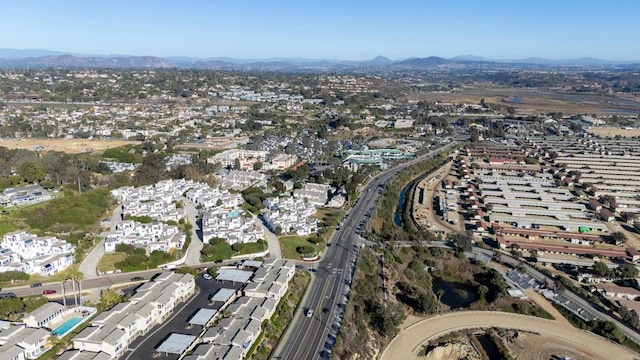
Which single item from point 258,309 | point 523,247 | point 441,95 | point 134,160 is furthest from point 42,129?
point 441,95

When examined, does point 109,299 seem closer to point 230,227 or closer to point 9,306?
point 9,306

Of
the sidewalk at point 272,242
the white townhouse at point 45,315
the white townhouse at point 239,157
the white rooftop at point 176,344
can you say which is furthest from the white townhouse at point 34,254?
the white townhouse at point 239,157

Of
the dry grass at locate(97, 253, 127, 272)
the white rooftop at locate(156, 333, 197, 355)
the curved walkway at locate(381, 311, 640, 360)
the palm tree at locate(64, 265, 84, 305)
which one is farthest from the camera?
the dry grass at locate(97, 253, 127, 272)

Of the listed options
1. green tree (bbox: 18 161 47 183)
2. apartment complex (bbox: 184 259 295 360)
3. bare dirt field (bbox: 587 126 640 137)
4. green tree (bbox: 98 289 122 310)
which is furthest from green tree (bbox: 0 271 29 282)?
bare dirt field (bbox: 587 126 640 137)

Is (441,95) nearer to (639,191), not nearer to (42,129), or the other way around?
(639,191)

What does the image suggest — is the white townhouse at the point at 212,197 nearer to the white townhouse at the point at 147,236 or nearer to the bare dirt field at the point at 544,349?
the white townhouse at the point at 147,236

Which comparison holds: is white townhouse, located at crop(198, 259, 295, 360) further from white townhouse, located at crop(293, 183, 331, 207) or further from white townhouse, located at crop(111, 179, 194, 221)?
white townhouse, located at crop(293, 183, 331, 207)
